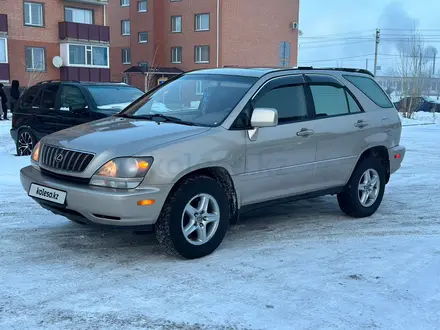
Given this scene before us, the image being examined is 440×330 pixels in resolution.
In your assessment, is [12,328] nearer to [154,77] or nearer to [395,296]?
[395,296]

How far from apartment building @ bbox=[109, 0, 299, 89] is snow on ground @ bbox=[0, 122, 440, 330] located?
37.0 metres

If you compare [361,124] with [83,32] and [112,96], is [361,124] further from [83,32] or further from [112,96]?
[83,32]

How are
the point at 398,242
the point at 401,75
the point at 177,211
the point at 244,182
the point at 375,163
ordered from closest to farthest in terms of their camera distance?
the point at 177,211 → the point at 244,182 → the point at 398,242 → the point at 375,163 → the point at 401,75

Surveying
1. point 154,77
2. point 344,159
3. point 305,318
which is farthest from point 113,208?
point 154,77

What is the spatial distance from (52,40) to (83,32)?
2253 mm

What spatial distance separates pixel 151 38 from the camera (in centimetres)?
4703

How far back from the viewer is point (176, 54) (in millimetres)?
46594

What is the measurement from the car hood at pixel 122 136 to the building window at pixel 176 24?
139ft

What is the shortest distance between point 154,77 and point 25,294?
43987 millimetres

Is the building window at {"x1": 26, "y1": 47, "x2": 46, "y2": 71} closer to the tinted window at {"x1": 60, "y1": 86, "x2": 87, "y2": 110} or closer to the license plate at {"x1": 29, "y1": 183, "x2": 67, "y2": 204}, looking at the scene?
the tinted window at {"x1": 60, "y1": 86, "x2": 87, "y2": 110}

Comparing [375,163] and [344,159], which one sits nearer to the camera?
[344,159]

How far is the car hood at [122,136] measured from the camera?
438 cm

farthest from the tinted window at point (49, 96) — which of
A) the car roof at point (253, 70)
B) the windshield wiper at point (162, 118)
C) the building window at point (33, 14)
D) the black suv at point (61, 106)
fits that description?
the building window at point (33, 14)

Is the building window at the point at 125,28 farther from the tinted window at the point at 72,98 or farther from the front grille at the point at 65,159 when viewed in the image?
the front grille at the point at 65,159
